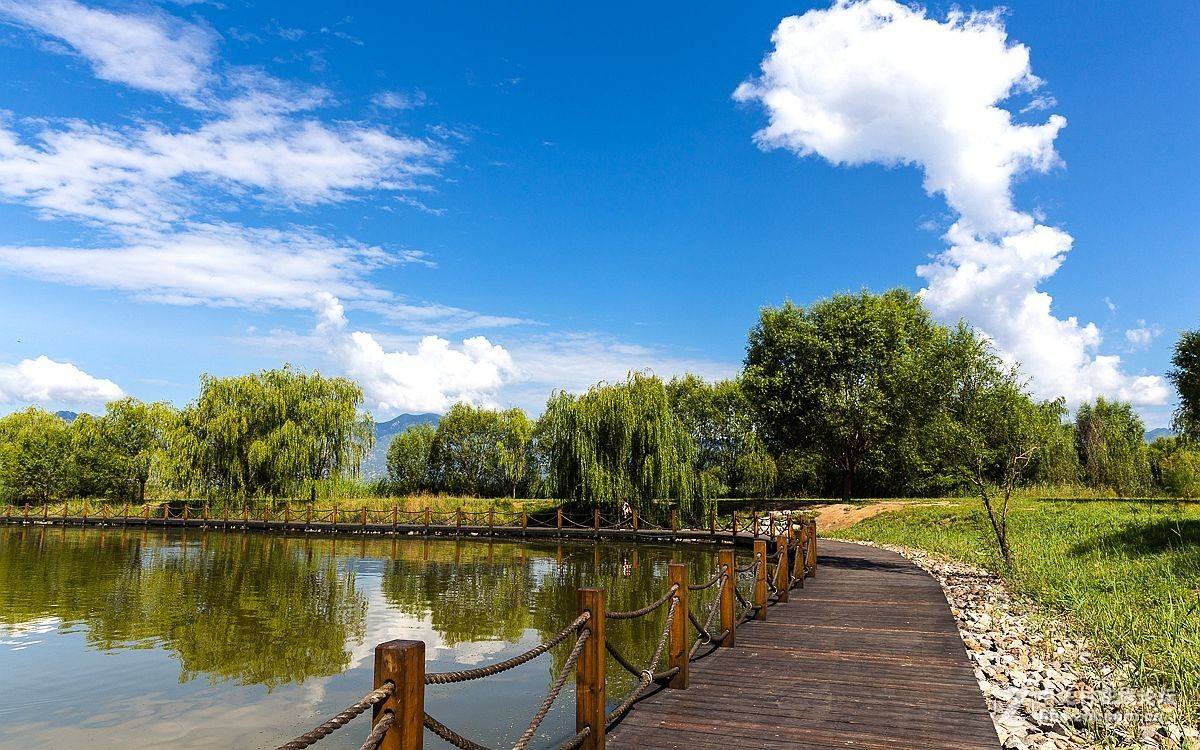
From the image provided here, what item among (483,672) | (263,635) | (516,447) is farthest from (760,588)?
(516,447)

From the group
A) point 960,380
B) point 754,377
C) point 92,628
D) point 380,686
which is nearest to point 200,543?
point 92,628

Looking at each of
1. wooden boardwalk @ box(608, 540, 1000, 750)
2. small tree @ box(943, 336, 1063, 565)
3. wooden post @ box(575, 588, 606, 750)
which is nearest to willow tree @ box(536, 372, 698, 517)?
small tree @ box(943, 336, 1063, 565)

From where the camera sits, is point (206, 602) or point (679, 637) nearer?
point (679, 637)

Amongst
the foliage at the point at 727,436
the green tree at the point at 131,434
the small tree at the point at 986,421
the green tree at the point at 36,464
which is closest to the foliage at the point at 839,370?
the foliage at the point at 727,436

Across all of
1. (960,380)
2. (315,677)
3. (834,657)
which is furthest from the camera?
(960,380)

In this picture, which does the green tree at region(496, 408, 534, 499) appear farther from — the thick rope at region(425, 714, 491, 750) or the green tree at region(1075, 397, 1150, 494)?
the thick rope at region(425, 714, 491, 750)

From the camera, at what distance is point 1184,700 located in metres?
5.39

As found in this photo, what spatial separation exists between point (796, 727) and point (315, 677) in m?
6.55

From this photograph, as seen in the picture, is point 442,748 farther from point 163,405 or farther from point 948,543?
point 163,405

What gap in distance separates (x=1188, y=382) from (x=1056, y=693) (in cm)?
2372

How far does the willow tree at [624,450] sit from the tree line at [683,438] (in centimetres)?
6

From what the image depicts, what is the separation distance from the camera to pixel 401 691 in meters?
3.16

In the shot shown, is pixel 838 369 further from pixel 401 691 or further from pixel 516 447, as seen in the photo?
pixel 401 691

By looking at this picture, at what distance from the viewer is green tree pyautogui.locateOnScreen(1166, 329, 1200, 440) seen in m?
23.2
